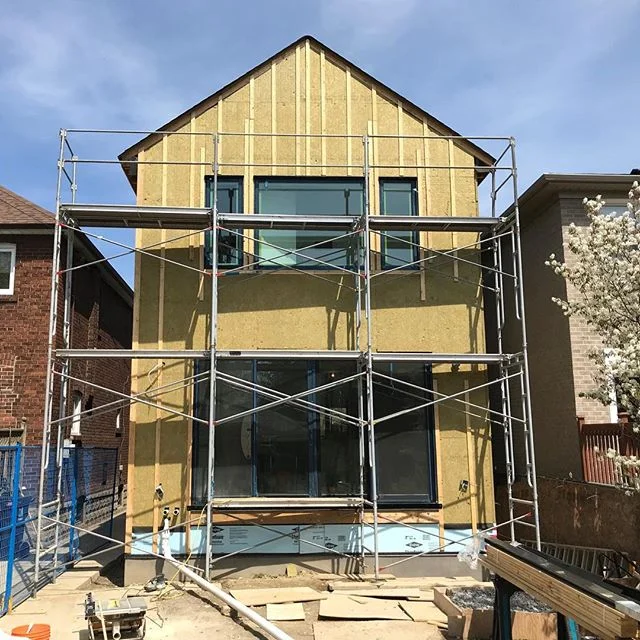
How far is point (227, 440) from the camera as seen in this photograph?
10.0 m

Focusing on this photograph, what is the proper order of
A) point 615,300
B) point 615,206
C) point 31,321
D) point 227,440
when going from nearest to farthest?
point 615,300
point 227,440
point 615,206
point 31,321

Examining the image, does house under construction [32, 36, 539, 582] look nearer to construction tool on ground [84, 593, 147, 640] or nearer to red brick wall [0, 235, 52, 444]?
red brick wall [0, 235, 52, 444]

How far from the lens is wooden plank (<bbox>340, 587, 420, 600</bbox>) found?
333 inches

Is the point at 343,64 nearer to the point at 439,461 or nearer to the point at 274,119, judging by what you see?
the point at 274,119

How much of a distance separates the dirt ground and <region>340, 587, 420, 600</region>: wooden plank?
1.77 ft

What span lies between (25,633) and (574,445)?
860 cm

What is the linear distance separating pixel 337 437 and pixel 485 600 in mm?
3295

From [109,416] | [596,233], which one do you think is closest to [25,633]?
[596,233]

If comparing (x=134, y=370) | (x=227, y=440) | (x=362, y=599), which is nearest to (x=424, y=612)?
(x=362, y=599)

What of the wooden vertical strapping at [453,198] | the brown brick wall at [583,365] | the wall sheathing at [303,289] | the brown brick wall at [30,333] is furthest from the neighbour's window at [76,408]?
the brown brick wall at [583,365]

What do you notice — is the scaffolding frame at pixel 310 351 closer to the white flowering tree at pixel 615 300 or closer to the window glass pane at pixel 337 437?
the window glass pane at pixel 337 437

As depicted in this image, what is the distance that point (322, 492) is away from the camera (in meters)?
10.0

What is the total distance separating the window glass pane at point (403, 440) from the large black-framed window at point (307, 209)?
2055 millimetres

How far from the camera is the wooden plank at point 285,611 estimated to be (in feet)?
25.5
